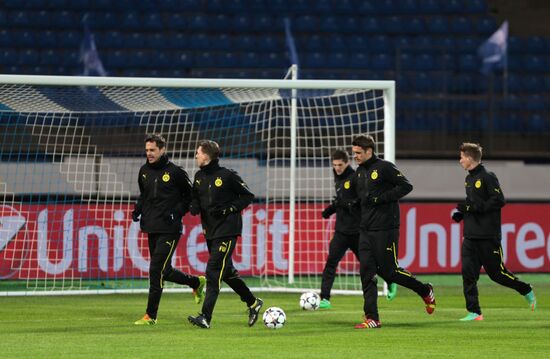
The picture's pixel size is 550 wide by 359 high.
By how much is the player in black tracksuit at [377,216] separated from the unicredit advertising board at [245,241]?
5.95 meters

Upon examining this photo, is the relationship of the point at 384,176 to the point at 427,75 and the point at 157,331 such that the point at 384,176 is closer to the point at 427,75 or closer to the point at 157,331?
the point at 157,331

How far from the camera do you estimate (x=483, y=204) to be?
1084 cm

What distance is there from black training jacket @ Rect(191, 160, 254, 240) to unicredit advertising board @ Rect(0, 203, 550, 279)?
226 inches

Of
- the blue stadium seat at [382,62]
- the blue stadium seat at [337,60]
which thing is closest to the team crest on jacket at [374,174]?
the blue stadium seat at [382,62]

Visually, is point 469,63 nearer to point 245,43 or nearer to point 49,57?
point 245,43

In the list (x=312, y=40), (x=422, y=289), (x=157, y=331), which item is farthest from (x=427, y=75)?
(x=157, y=331)

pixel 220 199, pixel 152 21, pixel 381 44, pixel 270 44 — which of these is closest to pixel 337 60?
pixel 381 44

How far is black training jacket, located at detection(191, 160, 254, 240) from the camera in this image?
10.0 meters

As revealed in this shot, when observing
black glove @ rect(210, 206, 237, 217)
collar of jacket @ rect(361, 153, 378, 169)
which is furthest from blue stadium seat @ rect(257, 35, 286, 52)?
black glove @ rect(210, 206, 237, 217)

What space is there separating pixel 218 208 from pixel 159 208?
2.17ft

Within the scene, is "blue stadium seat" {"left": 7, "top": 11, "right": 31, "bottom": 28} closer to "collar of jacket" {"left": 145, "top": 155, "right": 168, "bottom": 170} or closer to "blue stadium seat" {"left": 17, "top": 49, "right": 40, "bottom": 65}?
"blue stadium seat" {"left": 17, "top": 49, "right": 40, "bottom": 65}

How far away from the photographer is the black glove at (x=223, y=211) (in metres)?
9.95

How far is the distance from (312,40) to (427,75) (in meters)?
3.47

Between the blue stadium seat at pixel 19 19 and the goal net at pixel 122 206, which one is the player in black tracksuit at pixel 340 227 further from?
the blue stadium seat at pixel 19 19
